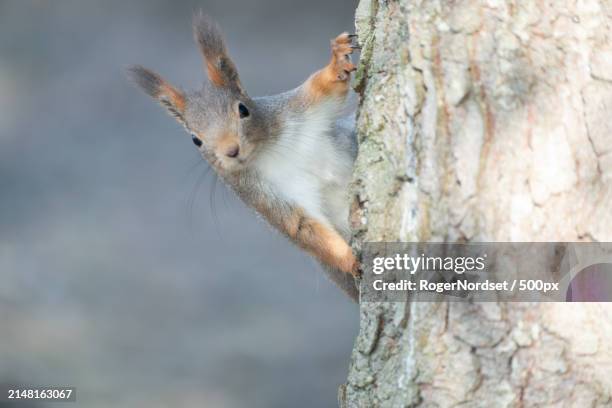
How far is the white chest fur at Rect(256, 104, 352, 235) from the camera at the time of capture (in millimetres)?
2135

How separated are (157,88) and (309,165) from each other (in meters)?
0.51

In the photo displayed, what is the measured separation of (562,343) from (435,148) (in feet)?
1.28

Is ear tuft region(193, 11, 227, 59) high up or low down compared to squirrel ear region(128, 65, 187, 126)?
up

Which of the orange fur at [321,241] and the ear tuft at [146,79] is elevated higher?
Result: the ear tuft at [146,79]

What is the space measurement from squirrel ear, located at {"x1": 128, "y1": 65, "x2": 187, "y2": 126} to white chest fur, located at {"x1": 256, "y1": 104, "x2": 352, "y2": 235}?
0.30m

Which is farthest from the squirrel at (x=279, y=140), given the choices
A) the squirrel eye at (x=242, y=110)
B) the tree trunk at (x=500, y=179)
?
the tree trunk at (x=500, y=179)

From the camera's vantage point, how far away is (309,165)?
2.14 metres

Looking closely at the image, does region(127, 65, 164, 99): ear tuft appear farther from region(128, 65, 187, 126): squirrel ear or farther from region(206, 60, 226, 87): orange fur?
region(206, 60, 226, 87): orange fur

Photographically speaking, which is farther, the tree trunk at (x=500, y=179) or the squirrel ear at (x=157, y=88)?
the squirrel ear at (x=157, y=88)

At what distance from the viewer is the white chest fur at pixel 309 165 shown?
2.13m

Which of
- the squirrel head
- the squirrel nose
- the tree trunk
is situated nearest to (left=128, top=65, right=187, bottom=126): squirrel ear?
the squirrel head

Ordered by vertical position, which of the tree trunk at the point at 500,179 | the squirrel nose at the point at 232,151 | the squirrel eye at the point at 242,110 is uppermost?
the squirrel eye at the point at 242,110

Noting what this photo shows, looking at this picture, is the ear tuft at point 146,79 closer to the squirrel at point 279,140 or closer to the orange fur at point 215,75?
the squirrel at point 279,140

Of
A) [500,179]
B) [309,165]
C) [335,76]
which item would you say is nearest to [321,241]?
[309,165]
